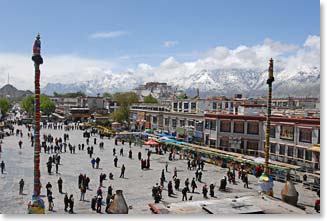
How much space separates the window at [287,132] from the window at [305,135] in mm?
974

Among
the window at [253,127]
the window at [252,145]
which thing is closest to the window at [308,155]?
the window at [252,145]

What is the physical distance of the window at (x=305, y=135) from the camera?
2692 cm

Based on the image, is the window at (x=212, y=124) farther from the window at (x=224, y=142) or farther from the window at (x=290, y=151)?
the window at (x=290, y=151)

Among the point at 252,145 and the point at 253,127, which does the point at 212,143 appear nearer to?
the point at 252,145

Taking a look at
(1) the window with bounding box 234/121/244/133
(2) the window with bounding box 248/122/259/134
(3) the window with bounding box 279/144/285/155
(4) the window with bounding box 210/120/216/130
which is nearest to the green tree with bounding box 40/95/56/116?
(4) the window with bounding box 210/120/216/130

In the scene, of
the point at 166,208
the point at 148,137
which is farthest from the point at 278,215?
the point at 148,137

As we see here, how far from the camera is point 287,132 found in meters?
29.0

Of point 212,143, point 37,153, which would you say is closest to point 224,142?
point 212,143

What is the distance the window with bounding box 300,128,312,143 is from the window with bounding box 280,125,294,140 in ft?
3.20

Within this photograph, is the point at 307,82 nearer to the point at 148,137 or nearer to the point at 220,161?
the point at 148,137

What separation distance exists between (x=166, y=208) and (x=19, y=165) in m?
16.0

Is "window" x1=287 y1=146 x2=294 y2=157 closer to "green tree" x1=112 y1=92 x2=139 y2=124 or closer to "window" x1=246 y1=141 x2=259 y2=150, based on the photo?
Answer: "window" x1=246 y1=141 x2=259 y2=150

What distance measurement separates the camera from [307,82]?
78125 millimetres

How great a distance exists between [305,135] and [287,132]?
1882mm
